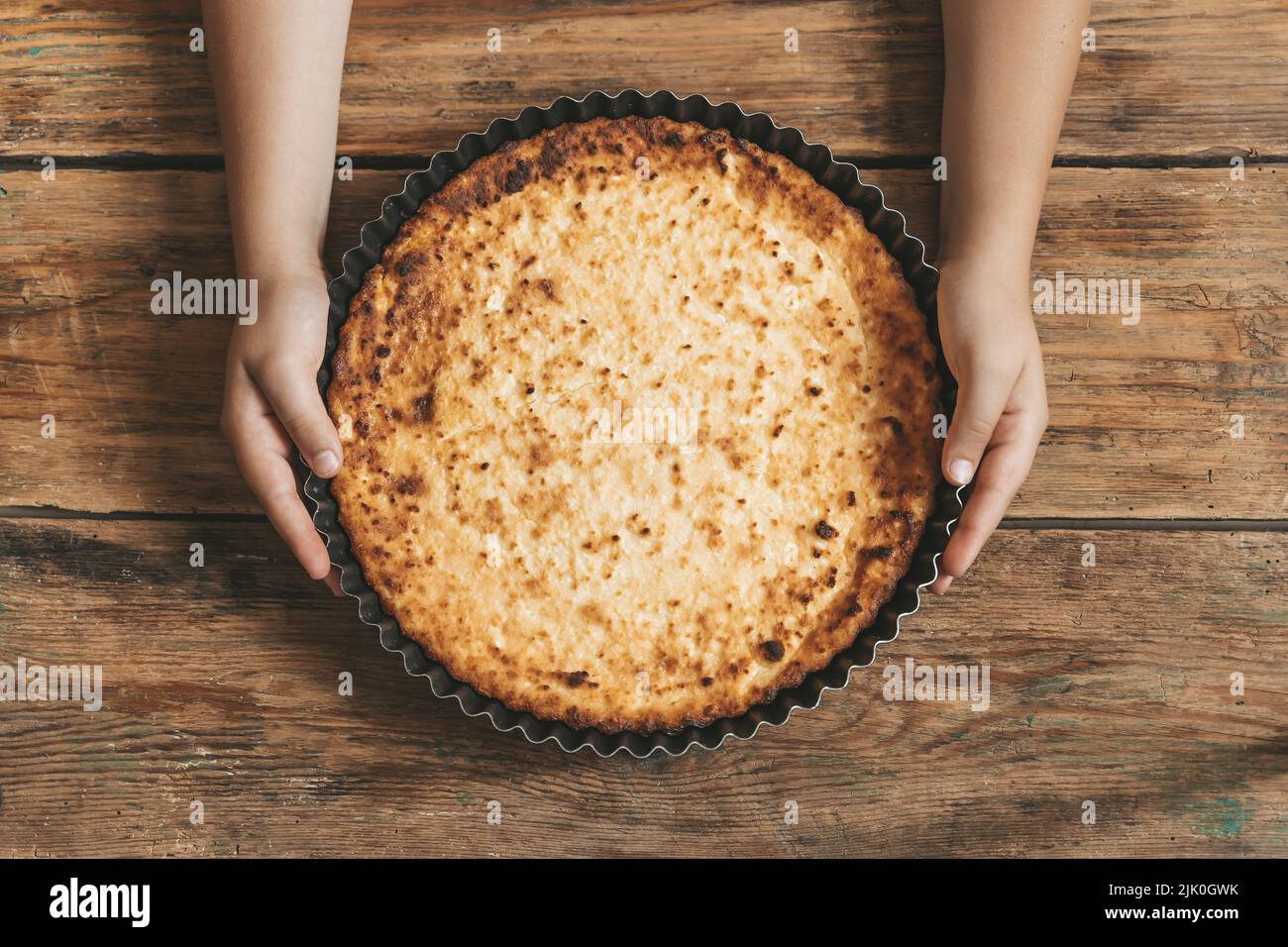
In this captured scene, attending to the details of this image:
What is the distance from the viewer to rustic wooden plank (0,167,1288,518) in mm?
1826

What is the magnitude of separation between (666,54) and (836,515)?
1073 mm

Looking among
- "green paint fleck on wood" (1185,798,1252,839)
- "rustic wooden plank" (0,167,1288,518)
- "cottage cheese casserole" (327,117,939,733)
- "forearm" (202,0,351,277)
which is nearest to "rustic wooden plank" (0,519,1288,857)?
"green paint fleck on wood" (1185,798,1252,839)

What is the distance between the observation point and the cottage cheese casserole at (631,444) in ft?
5.16

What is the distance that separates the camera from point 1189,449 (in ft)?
6.00

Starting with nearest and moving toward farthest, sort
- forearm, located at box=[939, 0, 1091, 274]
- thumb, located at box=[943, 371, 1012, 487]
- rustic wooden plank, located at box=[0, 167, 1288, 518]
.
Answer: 1. thumb, located at box=[943, 371, 1012, 487]
2. forearm, located at box=[939, 0, 1091, 274]
3. rustic wooden plank, located at box=[0, 167, 1288, 518]

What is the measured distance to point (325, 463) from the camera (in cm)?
156

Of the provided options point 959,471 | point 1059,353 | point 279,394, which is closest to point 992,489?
point 959,471

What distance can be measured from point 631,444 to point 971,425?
2.03ft

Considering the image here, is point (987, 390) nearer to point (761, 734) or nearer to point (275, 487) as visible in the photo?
point (761, 734)

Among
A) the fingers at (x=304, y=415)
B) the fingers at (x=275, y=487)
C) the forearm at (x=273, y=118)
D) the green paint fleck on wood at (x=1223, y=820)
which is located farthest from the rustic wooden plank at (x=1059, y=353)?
the green paint fleck on wood at (x=1223, y=820)

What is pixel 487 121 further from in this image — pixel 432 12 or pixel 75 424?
pixel 75 424

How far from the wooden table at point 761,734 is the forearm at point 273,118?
10 cm

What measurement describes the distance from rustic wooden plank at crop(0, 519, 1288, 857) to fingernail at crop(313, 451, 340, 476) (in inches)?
14.4

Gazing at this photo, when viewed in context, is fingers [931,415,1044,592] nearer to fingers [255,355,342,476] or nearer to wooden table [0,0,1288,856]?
wooden table [0,0,1288,856]
